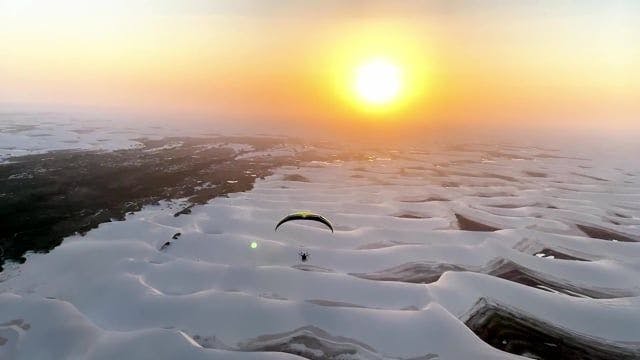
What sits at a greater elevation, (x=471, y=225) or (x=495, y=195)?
(x=495, y=195)

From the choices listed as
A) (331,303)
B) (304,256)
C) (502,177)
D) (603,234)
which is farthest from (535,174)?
(331,303)

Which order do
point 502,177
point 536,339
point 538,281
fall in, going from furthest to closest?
1. point 502,177
2. point 538,281
3. point 536,339

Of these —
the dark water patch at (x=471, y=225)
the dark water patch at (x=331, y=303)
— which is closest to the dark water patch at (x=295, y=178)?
the dark water patch at (x=471, y=225)

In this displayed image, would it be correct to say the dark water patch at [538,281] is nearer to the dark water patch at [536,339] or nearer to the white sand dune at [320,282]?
the white sand dune at [320,282]

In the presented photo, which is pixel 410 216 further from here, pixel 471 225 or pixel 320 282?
pixel 320 282

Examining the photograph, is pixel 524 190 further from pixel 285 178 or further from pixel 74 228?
pixel 74 228

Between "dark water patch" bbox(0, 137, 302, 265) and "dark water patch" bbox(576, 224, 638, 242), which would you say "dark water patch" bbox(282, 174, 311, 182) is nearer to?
"dark water patch" bbox(0, 137, 302, 265)

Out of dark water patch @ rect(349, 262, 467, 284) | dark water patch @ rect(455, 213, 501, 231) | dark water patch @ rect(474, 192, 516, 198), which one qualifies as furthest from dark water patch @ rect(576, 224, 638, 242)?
dark water patch @ rect(349, 262, 467, 284)
